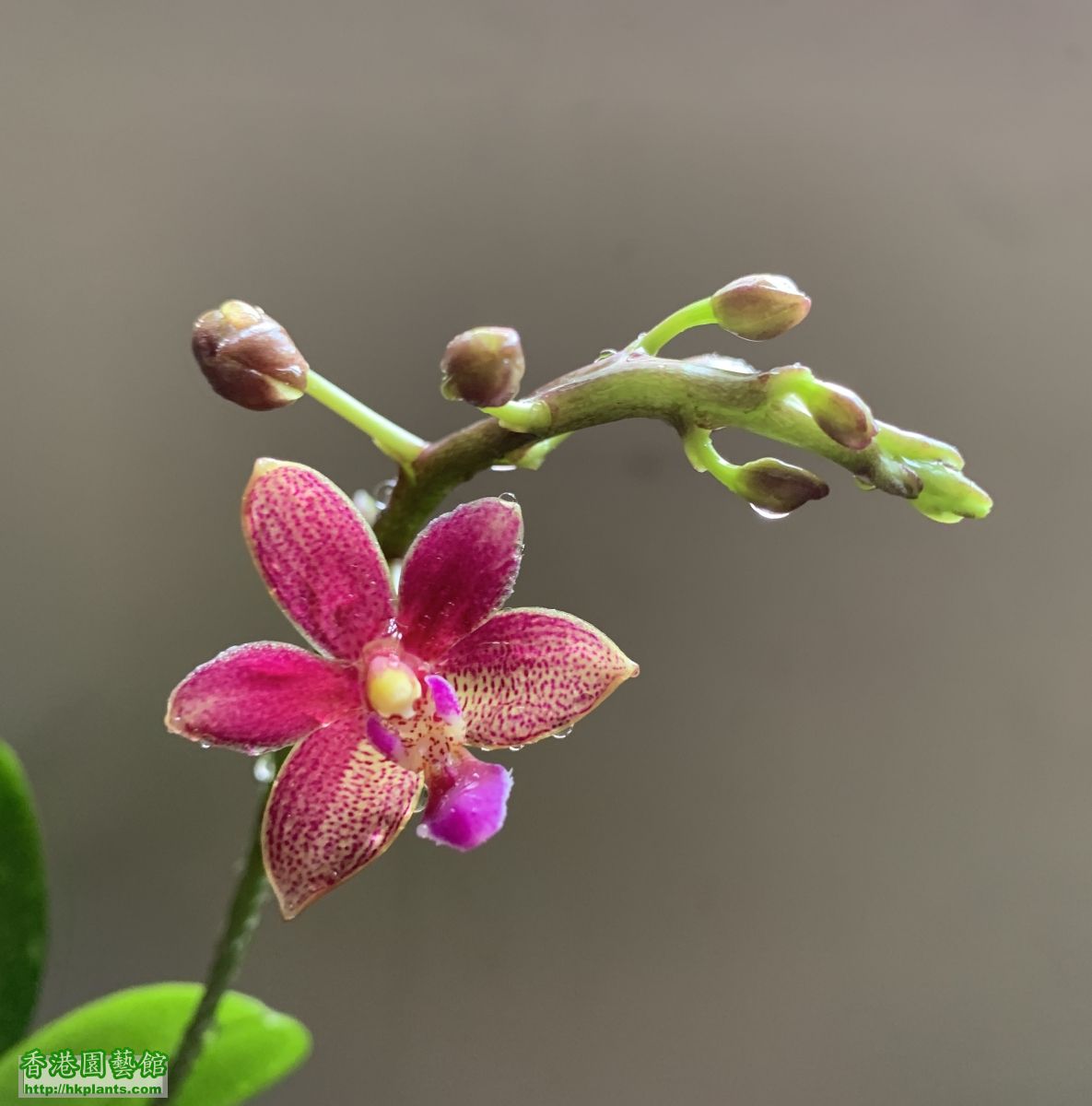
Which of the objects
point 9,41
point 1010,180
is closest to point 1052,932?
point 1010,180

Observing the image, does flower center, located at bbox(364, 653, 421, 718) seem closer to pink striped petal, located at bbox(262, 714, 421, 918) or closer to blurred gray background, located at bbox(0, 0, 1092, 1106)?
pink striped petal, located at bbox(262, 714, 421, 918)

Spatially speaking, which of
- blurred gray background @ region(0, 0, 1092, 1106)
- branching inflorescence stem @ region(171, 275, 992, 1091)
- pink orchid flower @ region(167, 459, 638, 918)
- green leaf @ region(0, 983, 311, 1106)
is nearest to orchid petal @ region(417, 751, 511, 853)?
pink orchid flower @ region(167, 459, 638, 918)

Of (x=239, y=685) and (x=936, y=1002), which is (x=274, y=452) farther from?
(x=936, y=1002)

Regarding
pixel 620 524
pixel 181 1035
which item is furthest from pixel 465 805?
pixel 620 524

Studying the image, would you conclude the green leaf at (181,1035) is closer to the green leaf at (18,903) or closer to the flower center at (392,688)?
the green leaf at (18,903)

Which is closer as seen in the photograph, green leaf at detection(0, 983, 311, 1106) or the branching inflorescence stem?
the branching inflorescence stem

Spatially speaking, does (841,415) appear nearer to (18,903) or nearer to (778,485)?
(778,485)

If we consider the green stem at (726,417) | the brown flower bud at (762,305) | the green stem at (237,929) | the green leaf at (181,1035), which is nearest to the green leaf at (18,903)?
the green leaf at (181,1035)
